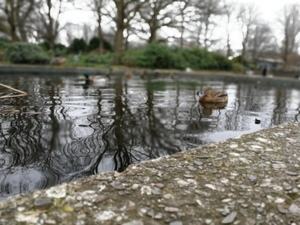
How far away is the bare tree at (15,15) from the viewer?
33219 millimetres

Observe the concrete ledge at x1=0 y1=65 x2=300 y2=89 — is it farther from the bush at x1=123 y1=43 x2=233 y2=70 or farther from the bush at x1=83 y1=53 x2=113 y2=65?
the bush at x1=123 y1=43 x2=233 y2=70

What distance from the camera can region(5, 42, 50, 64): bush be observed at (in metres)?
26.2

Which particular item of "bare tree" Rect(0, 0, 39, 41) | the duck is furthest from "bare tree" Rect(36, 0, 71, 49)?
the duck

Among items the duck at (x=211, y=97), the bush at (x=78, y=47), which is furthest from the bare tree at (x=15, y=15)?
the duck at (x=211, y=97)

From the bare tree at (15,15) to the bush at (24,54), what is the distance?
25.3ft

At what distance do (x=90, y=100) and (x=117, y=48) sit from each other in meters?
21.0

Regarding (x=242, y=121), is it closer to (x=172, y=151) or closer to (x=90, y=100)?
(x=172, y=151)

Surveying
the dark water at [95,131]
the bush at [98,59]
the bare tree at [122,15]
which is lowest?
the dark water at [95,131]

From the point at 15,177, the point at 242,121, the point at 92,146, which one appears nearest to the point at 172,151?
the point at 92,146

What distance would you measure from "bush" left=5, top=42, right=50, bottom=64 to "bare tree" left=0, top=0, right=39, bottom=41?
7703 millimetres

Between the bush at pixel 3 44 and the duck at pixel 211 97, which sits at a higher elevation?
the bush at pixel 3 44

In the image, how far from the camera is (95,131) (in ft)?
23.3

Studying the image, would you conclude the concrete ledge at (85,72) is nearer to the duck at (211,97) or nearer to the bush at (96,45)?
the duck at (211,97)

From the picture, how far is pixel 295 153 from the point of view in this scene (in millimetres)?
5129
